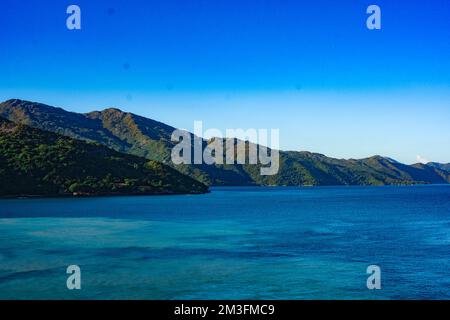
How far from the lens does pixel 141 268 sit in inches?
1622

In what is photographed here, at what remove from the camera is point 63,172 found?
544 ft

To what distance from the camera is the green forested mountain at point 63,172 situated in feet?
509

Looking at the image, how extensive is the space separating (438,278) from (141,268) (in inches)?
1004

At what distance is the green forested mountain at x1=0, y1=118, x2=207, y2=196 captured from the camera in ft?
509

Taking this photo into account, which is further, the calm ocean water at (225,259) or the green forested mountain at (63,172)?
the green forested mountain at (63,172)

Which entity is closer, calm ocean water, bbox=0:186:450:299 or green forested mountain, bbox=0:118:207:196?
calm ocean water, bbox=0:186:450:299

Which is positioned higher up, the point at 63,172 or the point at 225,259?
the point at 63,172

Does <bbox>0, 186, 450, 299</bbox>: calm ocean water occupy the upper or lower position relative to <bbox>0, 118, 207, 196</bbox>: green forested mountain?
lower

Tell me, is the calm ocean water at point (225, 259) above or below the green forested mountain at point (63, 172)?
below

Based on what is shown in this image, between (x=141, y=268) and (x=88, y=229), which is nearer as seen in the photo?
(x=141, y=268)

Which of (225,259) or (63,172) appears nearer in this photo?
(225,259)
